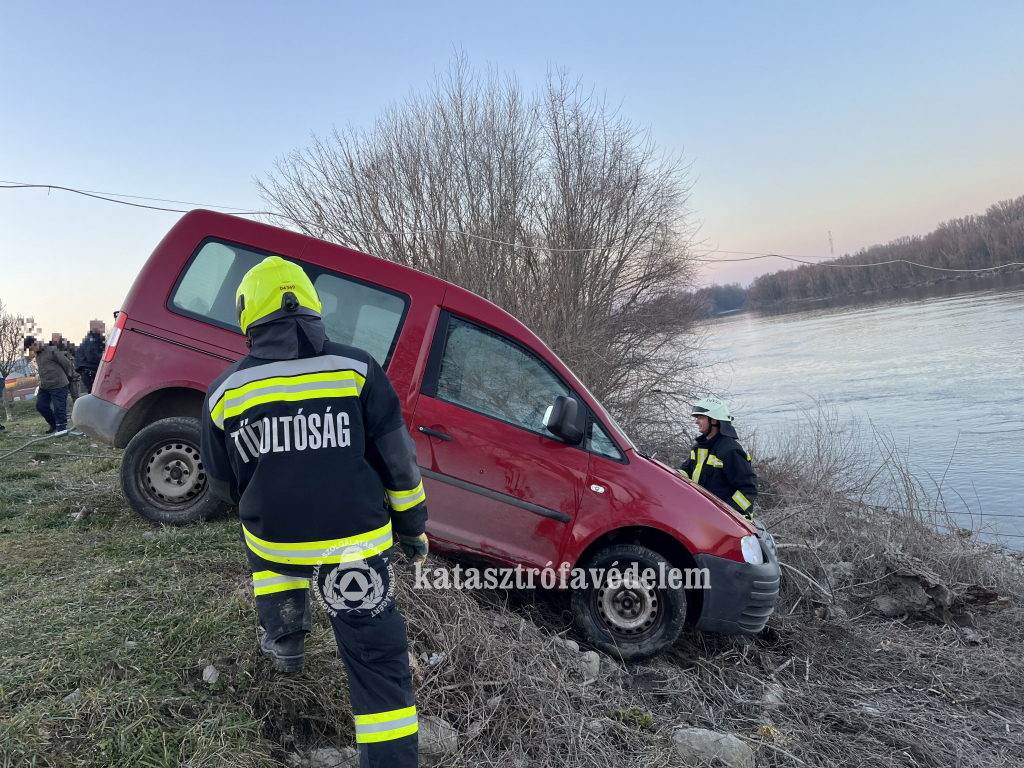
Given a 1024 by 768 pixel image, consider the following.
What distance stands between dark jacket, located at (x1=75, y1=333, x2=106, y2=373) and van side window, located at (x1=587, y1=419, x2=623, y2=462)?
9.99 m

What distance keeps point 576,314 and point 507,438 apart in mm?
9711

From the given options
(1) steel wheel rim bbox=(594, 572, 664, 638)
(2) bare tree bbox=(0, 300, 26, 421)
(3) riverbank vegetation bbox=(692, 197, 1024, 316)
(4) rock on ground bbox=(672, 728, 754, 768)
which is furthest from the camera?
(3) riverbank vegetation bbox=(692, 197, 1024, 316)

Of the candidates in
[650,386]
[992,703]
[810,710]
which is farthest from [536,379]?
[650,386]

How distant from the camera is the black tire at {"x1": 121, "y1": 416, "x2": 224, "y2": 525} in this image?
4426mm

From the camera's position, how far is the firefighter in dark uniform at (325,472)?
218 cm

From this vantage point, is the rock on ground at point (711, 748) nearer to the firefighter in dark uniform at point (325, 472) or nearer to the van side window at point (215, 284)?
the firefighter in dark uniform at point (325, 472)

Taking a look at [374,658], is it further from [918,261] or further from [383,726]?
[918,261]

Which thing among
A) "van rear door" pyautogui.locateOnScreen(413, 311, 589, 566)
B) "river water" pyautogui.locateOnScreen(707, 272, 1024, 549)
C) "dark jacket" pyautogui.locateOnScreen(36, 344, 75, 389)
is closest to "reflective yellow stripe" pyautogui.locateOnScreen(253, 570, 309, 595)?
"van rear door" pyautogui.locateOnScreen(413, 311, 589, 566)

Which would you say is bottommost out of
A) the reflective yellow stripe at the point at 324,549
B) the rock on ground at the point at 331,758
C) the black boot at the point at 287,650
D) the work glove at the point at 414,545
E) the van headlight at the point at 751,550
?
the rock on ground at the point at 331,758

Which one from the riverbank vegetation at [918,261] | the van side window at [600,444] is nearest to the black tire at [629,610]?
the van side window at [600,444]

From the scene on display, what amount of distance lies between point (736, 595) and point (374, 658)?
8.26ft

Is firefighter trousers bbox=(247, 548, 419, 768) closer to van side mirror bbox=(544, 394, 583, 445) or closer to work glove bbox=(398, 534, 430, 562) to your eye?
work glove bbox=(398, 534, 430, 562)

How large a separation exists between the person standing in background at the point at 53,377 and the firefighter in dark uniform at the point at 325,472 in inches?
412

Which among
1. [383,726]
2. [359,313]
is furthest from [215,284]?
[383,726]
